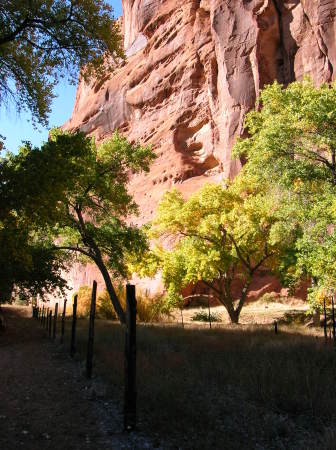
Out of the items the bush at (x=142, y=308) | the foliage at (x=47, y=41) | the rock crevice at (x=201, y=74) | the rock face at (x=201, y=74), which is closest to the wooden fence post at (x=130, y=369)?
the foliage at (x=47, y=41)

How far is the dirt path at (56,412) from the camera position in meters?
4.45

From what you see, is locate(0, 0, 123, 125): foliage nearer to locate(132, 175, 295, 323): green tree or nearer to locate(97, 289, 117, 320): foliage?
locate(132, 175, 295, 323): green tree

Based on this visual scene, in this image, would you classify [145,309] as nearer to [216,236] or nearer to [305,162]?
[216,236]

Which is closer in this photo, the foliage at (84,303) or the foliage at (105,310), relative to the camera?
the foliage at (105,310)

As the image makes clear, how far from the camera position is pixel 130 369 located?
5.05 metres

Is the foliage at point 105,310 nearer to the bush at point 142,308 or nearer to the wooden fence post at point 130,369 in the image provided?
the bush at point 142,308

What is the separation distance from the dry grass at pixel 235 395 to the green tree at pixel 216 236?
10.2 m

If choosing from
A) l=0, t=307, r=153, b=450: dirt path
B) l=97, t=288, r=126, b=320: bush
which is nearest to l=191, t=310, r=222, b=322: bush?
l=97, t=288, r=126, b=320: bush

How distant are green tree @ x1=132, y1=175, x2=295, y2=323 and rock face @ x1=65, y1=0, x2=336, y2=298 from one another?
40.1 feet

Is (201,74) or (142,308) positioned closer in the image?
(142,308)

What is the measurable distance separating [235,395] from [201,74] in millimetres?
39881

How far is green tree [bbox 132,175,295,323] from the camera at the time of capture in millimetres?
19578

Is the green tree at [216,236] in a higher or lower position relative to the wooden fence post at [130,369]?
higher

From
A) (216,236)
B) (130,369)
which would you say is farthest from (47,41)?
(216,236)
